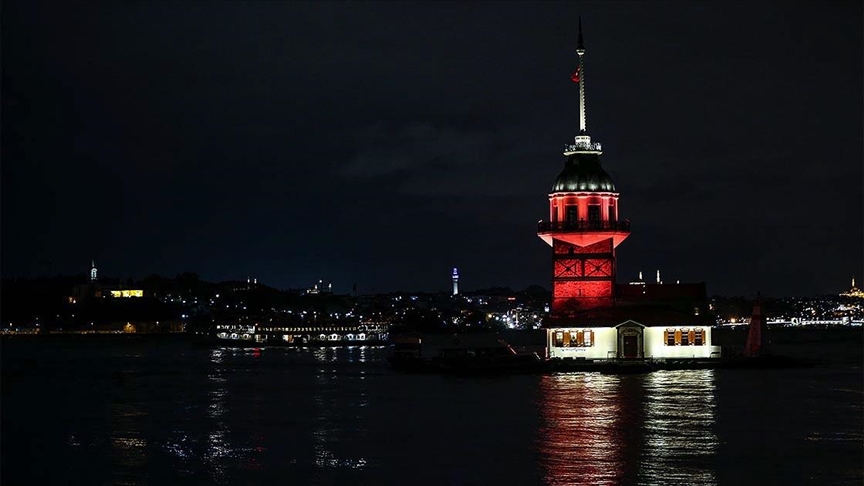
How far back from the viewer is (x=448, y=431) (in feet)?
162

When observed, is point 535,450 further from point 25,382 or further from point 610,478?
point 25,382

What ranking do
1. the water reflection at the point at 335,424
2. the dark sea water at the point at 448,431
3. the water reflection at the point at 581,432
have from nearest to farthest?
the water reflection at the point at 581,432 → the dark sea water at the point at 448,431 → the water reflection at the point at 335,424

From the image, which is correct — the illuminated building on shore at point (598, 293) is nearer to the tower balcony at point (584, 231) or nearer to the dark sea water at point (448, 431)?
the tower balcony at point (584, 231)

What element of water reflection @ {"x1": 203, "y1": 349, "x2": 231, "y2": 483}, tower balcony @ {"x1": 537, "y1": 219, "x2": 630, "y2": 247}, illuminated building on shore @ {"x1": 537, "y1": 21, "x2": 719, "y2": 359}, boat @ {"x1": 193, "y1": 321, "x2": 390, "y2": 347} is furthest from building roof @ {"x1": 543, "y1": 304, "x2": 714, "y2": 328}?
boat @ {"x1": 193, "y1": 321, "x2": 390, "y2": 347}

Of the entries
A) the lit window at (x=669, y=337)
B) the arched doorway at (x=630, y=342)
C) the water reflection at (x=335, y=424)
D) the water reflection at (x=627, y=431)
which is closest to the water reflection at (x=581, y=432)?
the water reflection at (x=627, y=431)

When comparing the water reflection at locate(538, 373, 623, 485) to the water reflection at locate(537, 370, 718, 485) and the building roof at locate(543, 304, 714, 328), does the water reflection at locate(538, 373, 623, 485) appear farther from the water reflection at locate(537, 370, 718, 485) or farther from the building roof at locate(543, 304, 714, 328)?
the building roof at locate(543, 304, 714, 328)

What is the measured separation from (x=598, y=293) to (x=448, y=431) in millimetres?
35518

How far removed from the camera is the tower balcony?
8269 centimetres

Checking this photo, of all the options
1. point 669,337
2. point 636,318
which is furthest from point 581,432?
point 669,337

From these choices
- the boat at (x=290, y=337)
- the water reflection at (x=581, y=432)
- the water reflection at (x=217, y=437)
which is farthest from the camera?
the boat at (x=290, y=337)

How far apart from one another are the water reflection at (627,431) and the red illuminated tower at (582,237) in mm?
10371

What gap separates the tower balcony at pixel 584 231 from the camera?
82688mm

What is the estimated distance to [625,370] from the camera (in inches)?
3014

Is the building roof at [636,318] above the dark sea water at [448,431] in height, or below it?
above
